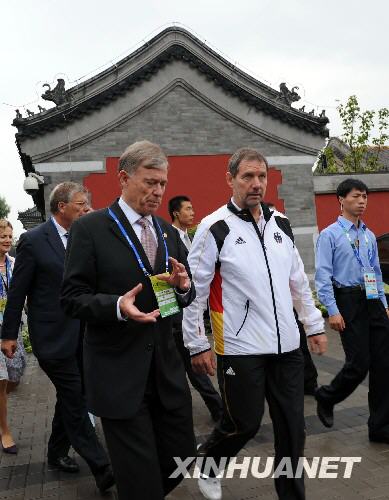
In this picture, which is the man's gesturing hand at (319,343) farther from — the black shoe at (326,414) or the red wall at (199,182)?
the red wall at (199,182)

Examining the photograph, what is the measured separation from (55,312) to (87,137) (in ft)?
34.2

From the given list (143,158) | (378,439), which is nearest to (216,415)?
(378,439)

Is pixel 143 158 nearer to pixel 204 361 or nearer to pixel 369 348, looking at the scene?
pixel 204 361

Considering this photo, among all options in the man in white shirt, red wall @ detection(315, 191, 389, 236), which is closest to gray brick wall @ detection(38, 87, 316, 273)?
red wall @ detection(315, 191, 389, 236)

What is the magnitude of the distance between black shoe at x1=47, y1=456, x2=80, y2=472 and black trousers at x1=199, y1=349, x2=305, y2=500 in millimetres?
1508

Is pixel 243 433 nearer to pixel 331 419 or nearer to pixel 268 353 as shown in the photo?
pixel 268 353

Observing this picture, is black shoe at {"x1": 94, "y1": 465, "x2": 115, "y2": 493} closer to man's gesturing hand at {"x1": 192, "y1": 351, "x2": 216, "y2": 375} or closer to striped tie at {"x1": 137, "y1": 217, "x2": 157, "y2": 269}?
man's gesturing hand at {"x1": 192, "y1": 351, "x2": 216, "y2": 375}

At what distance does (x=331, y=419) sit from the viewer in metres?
4.24

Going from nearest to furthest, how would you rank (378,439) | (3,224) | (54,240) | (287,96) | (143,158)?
1. (143,158)
2. (54,240)
3. (378,439)
4. (3,224)
5. (287,96)

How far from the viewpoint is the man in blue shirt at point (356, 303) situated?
155 inches

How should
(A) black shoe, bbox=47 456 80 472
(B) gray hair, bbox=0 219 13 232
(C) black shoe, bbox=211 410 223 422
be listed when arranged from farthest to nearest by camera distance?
(B) gray hair, bbox=0 219 13 232, (C) black shoe, bbox=211 410 223 422, (A) black shoe, bbox=47 456 80 472

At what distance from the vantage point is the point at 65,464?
3.80 metres

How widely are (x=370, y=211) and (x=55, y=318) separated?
13437mm

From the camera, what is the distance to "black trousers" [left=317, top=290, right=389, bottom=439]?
392 centimetres
